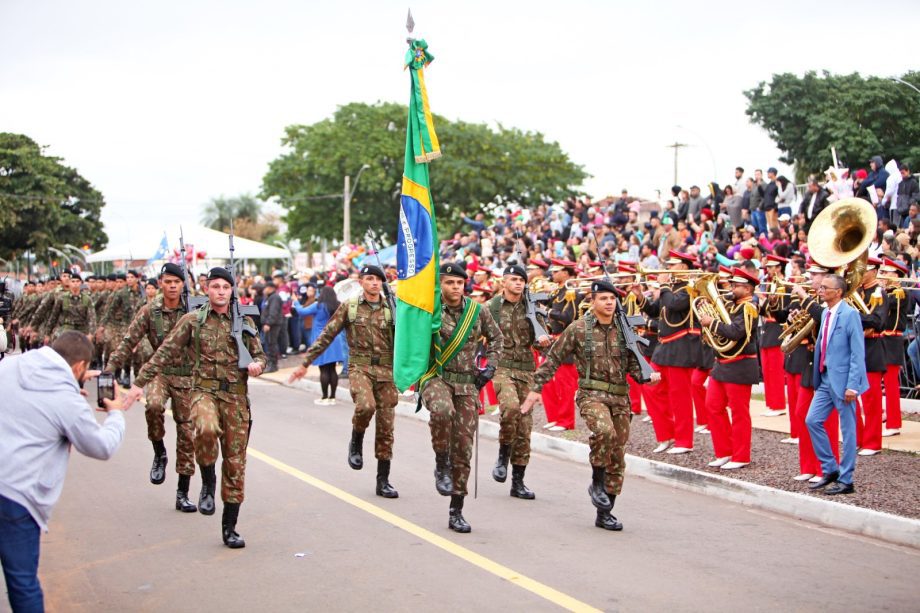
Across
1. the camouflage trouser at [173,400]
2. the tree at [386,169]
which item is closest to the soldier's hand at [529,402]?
the camouflage trouser at [173,400]

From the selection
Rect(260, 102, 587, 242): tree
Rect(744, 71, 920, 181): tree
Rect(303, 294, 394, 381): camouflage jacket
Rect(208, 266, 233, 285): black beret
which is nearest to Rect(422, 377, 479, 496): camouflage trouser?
Rect(303, 294, 394, 381): camouflage jacket

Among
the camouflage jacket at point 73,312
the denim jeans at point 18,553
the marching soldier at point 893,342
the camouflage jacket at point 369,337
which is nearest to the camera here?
the denim jeans at point 18,553

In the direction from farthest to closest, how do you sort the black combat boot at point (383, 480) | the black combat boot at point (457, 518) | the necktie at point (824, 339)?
the black combat boot at point (383, 480) < the necktie at point (824, 339) < the black combat boot at point (457, 518)

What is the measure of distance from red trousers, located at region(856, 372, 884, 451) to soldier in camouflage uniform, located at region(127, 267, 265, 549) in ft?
22.1

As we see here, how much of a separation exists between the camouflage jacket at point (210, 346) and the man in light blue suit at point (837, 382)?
5.12 metres

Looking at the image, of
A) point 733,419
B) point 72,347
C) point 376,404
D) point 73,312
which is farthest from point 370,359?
point 73,312

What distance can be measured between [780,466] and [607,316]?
3321 mm

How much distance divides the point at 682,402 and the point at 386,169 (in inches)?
1837

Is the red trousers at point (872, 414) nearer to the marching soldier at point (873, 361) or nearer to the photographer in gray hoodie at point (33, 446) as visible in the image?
the marching soldier at point (873, 361)

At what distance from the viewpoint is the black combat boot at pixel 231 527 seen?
7941 millimetres

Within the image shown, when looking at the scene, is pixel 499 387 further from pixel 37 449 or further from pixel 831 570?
pixel 37 449

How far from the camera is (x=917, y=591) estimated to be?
6.96m

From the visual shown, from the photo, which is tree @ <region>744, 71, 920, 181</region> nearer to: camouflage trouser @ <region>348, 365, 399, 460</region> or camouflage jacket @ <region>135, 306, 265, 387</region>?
camouflage trouser @ <region>348, 365, 399, 460</region>

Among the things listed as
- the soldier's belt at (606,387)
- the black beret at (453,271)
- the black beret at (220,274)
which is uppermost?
the black beret at (453,271)
